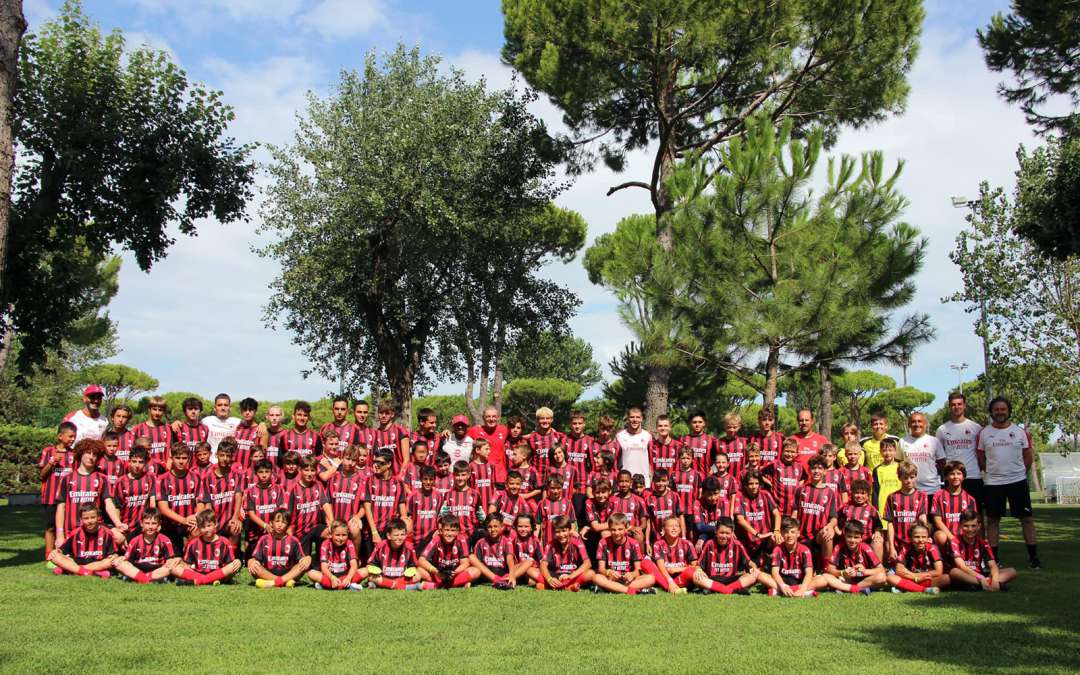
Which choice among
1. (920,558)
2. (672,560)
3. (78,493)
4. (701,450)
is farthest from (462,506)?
(920,558)

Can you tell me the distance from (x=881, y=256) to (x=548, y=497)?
980 cm

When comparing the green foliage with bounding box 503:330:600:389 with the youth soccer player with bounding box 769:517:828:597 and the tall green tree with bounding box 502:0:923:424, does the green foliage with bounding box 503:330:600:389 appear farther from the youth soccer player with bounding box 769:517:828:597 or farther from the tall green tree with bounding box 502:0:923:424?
the youth soccer player with bounding box 769:517:828:597

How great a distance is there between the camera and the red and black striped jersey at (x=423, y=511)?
8500mm

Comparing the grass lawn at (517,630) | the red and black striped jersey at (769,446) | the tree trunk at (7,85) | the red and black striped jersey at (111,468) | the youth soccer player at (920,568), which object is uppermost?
the tree trunk at (7,85)

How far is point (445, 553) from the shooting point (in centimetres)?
830

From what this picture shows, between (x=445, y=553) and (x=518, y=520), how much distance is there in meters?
0.79

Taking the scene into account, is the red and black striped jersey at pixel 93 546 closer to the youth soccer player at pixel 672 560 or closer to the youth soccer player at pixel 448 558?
the youth soccer player at pixel 448 558

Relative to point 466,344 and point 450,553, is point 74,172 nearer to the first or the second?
point 466,344

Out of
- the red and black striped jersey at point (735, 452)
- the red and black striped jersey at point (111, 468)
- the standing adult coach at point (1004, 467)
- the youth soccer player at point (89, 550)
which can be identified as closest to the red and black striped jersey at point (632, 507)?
the red and black striped jersey at point (735, 452)

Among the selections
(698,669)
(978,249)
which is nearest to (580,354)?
(978,249)

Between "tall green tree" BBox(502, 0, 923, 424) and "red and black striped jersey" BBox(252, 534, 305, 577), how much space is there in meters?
8.74

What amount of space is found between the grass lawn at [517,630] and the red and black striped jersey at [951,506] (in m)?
0.78

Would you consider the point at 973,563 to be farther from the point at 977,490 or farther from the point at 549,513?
the point at 549,513

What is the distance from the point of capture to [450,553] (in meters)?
8.29
